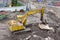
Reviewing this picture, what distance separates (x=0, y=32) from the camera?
10430mm

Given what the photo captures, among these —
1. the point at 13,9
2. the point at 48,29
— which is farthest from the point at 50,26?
the point at 13,9

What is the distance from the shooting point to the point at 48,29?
35.3 feet

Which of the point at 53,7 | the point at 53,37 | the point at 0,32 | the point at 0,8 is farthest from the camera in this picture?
the point at 53,7

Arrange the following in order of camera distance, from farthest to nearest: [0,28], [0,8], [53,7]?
[53,7] < [0,8] < [0,28]

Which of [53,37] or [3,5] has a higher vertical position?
[3,5]

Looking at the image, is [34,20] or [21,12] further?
[21,12]

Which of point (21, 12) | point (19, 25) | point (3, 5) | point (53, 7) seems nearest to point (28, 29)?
point (19, 25)

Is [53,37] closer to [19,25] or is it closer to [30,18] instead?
[19,25]

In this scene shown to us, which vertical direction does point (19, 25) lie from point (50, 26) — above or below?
above

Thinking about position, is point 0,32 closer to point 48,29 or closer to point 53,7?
point 48,29

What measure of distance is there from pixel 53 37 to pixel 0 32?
3.87m

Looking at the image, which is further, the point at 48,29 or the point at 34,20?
the point at 34,20

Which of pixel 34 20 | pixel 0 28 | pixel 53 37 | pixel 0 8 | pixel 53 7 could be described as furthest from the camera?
pixel 53 7

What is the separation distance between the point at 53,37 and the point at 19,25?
2480 mm
